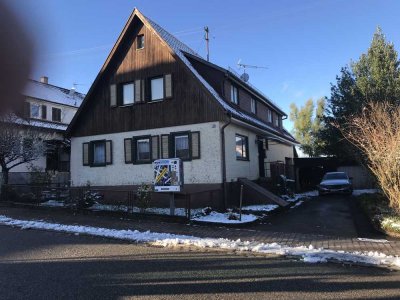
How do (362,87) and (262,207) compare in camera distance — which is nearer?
(262,207)

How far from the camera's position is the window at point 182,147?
1837 cm

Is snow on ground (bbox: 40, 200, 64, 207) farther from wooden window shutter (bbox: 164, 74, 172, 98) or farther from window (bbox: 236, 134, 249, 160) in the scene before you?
window (bbox: 236, 134, 249, 160)

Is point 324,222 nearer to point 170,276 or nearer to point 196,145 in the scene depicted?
point 196,145

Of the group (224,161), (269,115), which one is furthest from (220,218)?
(269,115)

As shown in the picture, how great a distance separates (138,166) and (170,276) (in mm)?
12896

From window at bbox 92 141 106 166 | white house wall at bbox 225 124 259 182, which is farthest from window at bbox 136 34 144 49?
white house wall at bbox 225 124 259 182

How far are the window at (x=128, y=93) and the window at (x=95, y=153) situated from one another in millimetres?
2273

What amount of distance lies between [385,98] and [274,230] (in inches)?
878

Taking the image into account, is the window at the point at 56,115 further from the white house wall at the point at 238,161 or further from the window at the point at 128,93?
the white house wall at the point at 238,161

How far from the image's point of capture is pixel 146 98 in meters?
19.6

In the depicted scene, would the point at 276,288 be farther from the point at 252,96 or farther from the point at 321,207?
the point at 252,96

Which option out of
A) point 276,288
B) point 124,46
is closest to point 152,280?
point 276,288

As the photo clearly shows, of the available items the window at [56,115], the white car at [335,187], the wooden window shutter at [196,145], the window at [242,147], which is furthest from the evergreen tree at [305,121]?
the wooden window shutter at [196,145]

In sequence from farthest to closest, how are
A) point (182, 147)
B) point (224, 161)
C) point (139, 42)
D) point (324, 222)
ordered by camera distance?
point (139, 42), point (182, 147), point (224, 161), point (324, 222)
